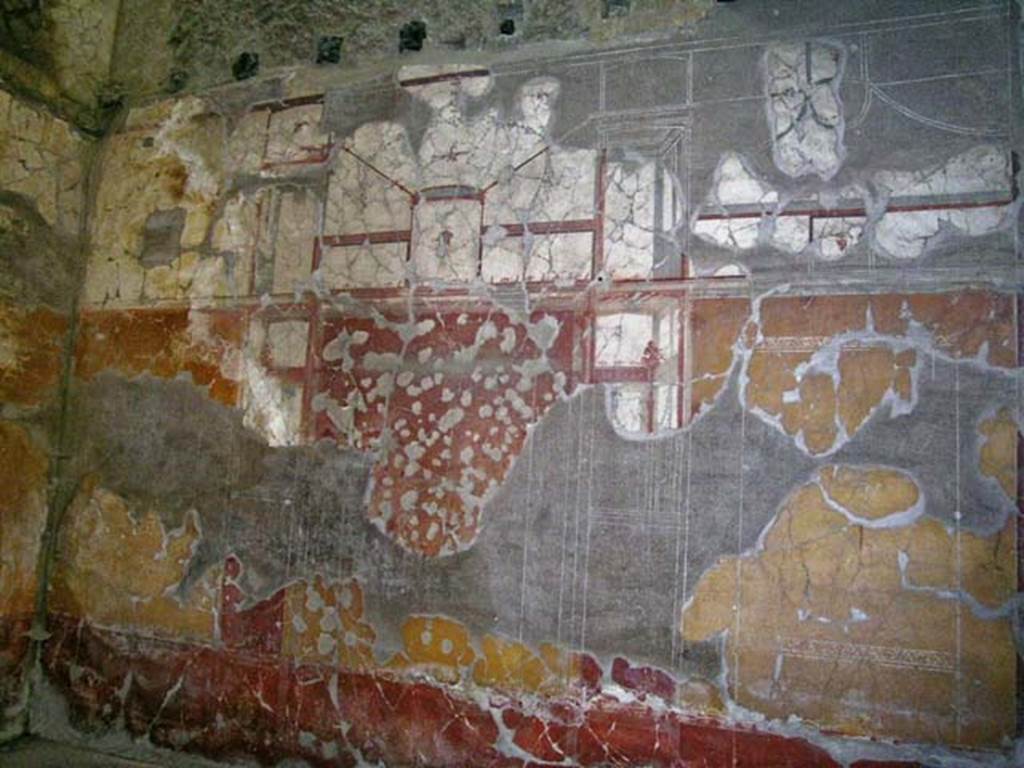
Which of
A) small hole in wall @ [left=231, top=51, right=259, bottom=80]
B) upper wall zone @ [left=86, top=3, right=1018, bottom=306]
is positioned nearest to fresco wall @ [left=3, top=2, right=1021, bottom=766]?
upper wall zone @ [left=86, top=3, right=1018, bottom=306]

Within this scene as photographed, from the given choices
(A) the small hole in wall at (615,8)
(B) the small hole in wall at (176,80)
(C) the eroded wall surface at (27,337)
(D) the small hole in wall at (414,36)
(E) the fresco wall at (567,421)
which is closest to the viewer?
(E) the fresco wall at (567,421)

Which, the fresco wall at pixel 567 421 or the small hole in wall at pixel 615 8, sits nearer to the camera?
the fresco wall at pixel 567 421

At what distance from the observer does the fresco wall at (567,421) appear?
1849 mm

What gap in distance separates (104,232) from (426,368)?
1448mm

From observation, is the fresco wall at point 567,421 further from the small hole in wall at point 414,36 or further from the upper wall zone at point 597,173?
the small hole in wall at point 414,36

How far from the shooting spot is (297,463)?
241 centimetres

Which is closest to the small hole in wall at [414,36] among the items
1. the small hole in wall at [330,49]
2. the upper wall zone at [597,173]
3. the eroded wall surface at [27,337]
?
the upper wall zone at [597,173]

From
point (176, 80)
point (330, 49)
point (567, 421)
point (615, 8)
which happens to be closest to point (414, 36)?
point (330, 49)

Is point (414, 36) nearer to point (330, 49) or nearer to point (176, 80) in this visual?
point (330, 49)

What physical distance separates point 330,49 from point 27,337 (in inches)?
56.8

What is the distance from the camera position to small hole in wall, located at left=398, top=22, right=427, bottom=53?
8.12ft

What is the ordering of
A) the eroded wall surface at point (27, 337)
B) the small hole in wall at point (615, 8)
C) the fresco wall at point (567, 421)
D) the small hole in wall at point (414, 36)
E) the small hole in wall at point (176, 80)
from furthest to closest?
the small hole in wall at point (176, 80) < the eroded wall surface at point (27, 337) < the small hole in wall at point (414, 36) < the small hole in wall at point (615, 8) < the fresco wall at point (567, 421)

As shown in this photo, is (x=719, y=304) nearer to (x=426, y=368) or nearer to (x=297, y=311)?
(x=426, y=368)

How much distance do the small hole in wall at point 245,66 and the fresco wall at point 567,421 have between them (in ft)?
0.38
